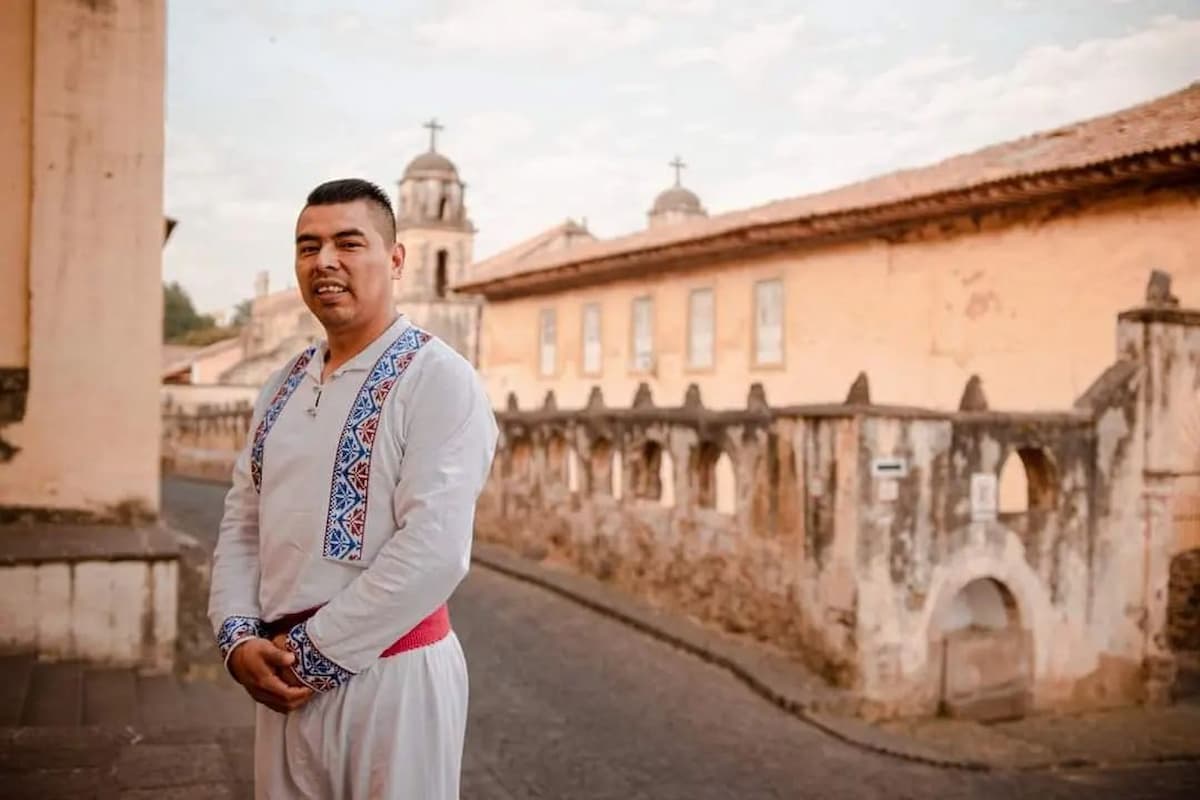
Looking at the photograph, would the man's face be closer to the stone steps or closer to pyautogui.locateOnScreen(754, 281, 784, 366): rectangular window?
the stone steps

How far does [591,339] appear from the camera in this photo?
22281 millimetres

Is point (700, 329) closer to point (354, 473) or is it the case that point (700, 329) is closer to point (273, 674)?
point (354, 473)

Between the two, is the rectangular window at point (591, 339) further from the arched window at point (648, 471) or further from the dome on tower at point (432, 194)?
the dome on tower at point (432, 194)

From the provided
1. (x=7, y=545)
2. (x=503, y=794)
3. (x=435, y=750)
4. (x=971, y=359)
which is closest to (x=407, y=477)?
(x=435, y=750)

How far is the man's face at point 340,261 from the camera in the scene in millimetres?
2703

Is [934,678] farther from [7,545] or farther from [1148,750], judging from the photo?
[7,545]

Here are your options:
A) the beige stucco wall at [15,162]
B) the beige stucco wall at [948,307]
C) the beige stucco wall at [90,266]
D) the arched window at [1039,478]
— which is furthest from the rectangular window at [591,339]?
the beige stucco wall at [15,162]

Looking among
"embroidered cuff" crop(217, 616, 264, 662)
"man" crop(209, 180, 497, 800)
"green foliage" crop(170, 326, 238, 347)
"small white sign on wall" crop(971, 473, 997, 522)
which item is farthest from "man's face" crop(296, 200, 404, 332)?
"green foliage" crop(170, 326, 238, 347)

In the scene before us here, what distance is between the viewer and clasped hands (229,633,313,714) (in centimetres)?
256

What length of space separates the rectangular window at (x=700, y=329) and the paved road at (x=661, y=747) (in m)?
9.39

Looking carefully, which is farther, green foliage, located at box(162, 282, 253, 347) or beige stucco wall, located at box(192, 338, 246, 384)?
green foliage, located at box(162, 282, 253, 347)

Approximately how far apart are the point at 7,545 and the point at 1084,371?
10.8 m

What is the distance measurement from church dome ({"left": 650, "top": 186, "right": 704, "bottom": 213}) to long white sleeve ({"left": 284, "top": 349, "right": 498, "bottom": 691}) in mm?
45334

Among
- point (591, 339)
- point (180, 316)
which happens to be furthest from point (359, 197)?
point (180, 316)
